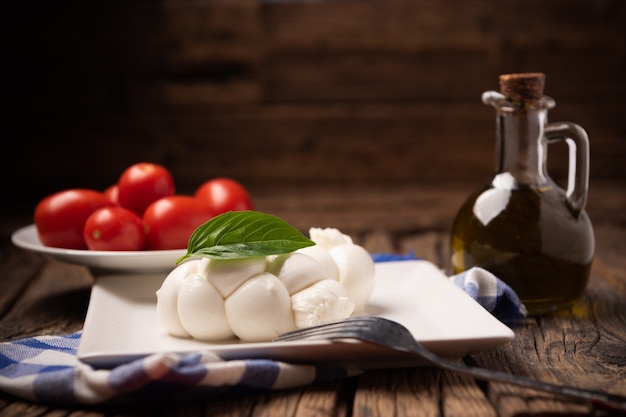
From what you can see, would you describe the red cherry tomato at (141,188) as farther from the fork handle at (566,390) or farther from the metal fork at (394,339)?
the fork handle at (566,390)

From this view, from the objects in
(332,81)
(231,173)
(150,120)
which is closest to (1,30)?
(150,120)

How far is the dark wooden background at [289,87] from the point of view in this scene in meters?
2.50

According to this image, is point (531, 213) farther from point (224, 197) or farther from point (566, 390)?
point (224, 197)

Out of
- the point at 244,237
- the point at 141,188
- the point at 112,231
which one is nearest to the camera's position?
the point at 244,237

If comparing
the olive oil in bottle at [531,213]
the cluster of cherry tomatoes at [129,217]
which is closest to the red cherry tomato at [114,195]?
the cluster of cherry tomatoes at [129,217]

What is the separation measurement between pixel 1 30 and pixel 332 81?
1.12 metres

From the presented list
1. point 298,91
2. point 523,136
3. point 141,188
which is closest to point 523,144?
point 523,136

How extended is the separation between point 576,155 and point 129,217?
701mm

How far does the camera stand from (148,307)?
102 cm

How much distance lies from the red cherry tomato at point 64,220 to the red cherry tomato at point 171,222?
12 cm

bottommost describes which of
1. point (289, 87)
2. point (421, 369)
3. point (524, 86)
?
point (421, 369)

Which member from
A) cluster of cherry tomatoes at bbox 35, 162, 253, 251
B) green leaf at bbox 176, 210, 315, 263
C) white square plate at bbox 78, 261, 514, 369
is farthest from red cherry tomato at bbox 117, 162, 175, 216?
green leaf at bbox 176, 210, 315, 263

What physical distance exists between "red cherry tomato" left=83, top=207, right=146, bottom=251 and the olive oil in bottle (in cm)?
53

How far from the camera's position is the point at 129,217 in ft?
3.95
